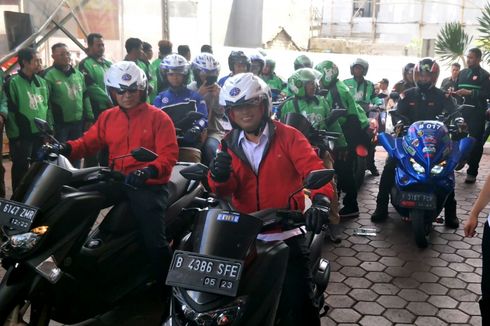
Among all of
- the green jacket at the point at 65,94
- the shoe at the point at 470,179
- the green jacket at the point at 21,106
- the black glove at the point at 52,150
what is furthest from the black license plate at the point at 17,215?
the shoe at the point at 470,179

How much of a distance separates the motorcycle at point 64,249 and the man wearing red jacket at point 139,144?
12 cm

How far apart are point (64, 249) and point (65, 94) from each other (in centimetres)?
398

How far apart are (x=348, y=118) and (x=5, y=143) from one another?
235 inches

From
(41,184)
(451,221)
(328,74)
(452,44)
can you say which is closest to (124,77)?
(41,184)

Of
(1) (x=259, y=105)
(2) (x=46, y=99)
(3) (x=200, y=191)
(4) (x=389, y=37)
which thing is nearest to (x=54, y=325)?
(3) (x=200, y=191)

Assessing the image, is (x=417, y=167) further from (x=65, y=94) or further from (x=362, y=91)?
(x=65, y=94)

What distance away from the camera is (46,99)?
20.9 feet

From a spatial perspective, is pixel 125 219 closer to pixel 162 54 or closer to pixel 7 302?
pixel 7 302

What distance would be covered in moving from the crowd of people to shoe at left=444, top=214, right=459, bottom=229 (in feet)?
0.04

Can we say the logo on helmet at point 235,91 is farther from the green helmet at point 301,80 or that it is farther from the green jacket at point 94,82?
the green jacket at point 94,82

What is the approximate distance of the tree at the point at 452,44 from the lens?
12281mm

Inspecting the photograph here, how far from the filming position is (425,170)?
5238 millimetres

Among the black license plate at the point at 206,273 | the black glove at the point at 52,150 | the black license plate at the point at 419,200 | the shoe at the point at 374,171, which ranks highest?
the black glove at the point at 52,150

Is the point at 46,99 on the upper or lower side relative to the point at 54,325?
upper
